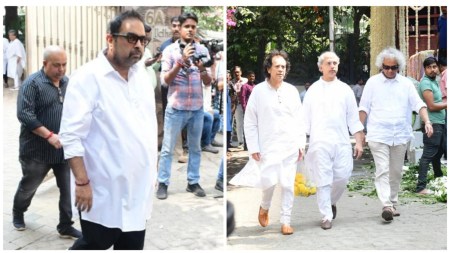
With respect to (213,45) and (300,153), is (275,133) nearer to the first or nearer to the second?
(300,153)

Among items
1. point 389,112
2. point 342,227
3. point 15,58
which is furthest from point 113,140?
point 15,58

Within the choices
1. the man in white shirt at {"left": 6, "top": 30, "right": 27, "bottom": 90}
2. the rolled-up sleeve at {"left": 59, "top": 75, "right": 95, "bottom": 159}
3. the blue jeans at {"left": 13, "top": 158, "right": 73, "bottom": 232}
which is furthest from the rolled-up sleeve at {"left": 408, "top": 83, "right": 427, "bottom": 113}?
the man in white shirt at {"left": 6, "top": 30, "right": 27, "bottom": 90}

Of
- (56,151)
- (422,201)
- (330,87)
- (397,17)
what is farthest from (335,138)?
(397,17)

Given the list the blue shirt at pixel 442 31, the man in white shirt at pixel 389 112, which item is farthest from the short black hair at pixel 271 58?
the blue shirt at pixel 442 31

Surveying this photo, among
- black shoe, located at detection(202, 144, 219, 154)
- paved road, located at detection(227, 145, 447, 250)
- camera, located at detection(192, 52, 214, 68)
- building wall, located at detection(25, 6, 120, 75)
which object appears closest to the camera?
paved road, located at detection(227, 145, 447, 250)

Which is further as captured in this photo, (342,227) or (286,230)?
(342,227)

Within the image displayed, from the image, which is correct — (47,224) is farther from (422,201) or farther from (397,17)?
(397,17)

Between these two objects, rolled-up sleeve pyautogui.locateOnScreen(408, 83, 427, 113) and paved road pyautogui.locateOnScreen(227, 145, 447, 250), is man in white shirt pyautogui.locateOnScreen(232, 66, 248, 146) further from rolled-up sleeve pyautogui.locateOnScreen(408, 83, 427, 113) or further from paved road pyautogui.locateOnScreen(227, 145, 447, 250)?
rolled-up sleeve pyautogui.locateOnScreen(408, 83, 427, 113)

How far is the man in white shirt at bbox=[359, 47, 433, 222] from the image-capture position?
18.0 feet

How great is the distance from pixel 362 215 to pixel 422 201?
0.79 meters

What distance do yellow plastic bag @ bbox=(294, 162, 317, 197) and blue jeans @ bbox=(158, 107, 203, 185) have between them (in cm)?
93

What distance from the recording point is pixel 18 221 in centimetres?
475

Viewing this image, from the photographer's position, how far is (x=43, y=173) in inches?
181

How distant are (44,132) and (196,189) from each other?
1.78 metres
